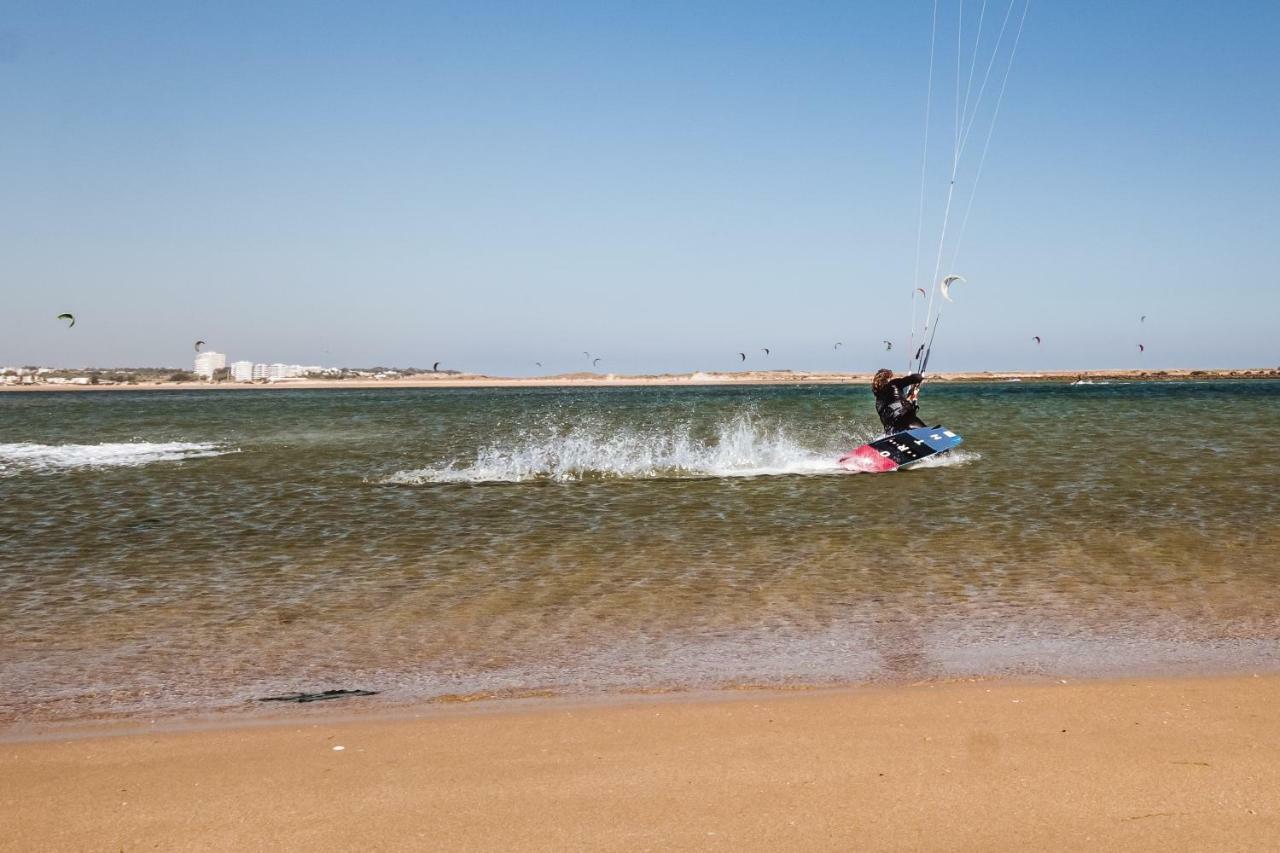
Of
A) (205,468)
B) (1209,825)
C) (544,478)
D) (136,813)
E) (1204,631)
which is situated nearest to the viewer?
(1209,825)

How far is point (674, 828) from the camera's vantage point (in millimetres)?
4082

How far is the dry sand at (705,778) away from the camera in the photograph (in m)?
4.03

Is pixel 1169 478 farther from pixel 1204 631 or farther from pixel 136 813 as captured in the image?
pixel 136 813

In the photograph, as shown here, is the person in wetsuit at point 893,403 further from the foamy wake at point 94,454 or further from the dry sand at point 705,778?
the foamy wake at point 94,454

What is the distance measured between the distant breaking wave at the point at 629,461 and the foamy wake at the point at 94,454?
7791 millimetres

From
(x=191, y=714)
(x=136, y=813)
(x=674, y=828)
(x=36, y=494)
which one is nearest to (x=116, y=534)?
(x=36, y=494)

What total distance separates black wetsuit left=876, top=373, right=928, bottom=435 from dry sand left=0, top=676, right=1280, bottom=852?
15.5 metres

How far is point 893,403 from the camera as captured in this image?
21422 millimetres

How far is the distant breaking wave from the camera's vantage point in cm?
2020

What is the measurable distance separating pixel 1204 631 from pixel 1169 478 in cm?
1149

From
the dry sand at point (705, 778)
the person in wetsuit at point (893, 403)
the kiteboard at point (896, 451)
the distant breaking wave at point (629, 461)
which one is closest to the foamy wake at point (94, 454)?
the distant breaking wave at point (629, 461)

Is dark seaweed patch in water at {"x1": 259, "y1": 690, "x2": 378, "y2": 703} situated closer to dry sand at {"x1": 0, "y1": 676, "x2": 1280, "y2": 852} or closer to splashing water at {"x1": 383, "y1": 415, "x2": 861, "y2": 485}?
dry sand at {"x1": 0, "y1": 676, "x2": 1280, "y2": 852}

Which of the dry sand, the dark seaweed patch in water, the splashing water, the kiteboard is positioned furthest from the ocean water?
the dry sand

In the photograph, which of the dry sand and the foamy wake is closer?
the dry sand
